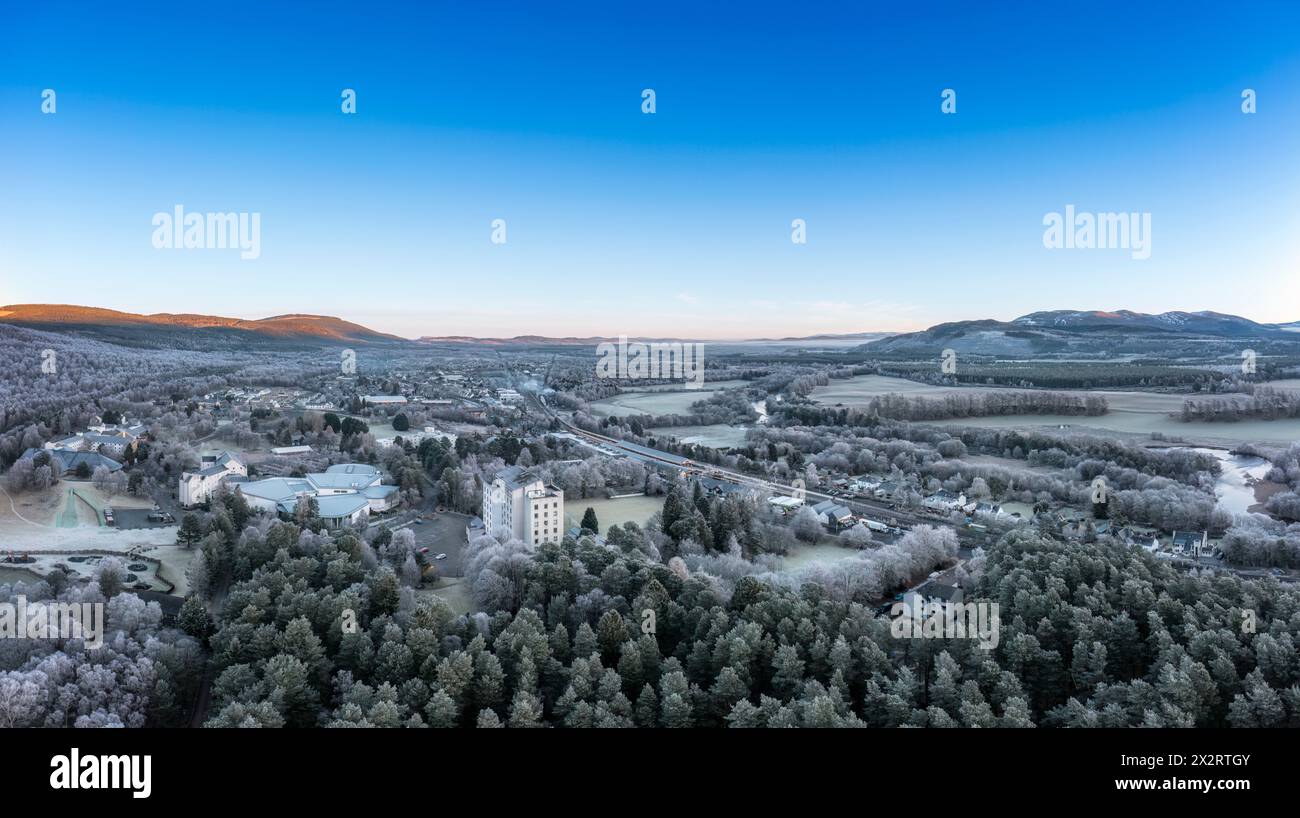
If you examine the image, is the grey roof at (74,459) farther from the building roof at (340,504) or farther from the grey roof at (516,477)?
the grey roof at (516,477)

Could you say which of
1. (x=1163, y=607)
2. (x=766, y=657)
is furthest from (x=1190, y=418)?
(x=766, y=657)

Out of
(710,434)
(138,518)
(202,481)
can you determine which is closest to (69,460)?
(202,481)

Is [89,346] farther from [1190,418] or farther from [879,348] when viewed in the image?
[879,348]

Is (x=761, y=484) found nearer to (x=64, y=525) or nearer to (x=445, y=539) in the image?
(x=445, y=539)

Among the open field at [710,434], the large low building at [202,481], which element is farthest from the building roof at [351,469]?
the open field at [710,434]

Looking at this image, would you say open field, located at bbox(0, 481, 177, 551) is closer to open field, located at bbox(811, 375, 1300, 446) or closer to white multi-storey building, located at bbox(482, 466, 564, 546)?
white multi-storey building, located at bbox(482, 466, 564, 546)

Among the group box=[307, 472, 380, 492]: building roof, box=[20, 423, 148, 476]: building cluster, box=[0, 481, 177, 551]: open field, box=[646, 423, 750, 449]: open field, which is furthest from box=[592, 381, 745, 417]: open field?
box=[0, 481, 177, 551]: open field
